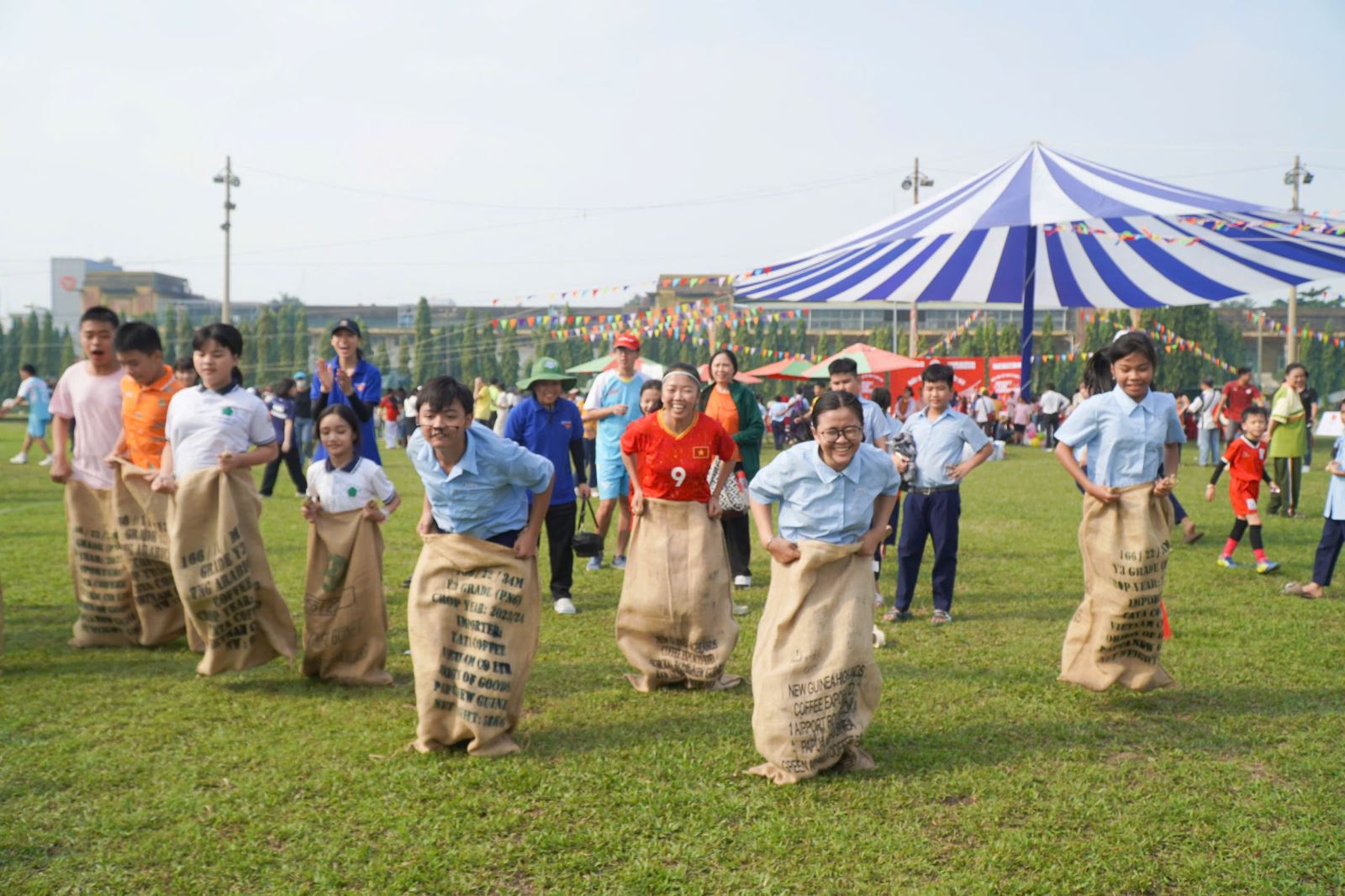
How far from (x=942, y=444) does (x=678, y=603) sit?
242cm

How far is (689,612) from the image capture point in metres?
5.41

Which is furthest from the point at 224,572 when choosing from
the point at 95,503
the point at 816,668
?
the point at 816,668

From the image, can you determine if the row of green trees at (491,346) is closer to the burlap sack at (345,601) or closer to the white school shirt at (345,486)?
the white school shirt at (345,486)

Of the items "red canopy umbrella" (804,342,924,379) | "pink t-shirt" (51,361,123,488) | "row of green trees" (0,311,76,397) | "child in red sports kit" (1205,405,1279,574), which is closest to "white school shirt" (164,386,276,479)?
"pink t-shirt" (51,361,123,488)

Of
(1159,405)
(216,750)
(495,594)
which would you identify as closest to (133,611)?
(216,750)

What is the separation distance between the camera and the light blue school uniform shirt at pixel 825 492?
433 cm

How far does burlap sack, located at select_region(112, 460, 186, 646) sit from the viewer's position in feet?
19.7

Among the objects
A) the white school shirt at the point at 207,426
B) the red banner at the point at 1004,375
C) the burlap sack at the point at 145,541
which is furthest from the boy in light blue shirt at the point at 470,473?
the red banner at the point at 1004,375

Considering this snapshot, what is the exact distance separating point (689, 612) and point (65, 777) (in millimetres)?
2776

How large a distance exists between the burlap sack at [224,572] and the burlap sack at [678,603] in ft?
5.90

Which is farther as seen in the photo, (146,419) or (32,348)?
(32,348)

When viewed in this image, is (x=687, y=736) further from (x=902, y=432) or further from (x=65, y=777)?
(x=902, y=432)

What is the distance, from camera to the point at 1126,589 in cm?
504

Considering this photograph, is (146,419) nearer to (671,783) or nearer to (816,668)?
(671,783)
